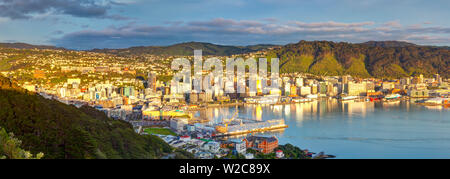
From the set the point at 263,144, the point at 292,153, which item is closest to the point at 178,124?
the point at 263,144

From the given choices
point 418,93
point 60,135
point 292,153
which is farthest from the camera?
point 418,93

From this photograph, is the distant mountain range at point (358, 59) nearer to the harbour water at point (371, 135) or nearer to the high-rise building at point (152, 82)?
the high-rise building at point (152, 82)

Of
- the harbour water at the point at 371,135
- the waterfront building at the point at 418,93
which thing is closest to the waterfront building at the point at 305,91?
the waterfront building at the point at 418,93

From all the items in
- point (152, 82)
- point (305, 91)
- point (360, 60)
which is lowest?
point (305, 91)

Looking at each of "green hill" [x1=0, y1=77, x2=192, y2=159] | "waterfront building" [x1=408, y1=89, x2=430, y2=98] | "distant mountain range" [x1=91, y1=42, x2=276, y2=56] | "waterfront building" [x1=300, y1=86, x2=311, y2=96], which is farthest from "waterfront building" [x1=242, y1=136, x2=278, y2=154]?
"distant mountain range" [x1=91, y1=42, x2=276, y2=56]

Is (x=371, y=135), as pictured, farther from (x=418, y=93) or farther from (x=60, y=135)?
(x=418, y=93)

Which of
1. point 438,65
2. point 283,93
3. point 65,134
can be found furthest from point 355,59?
point 65,134
